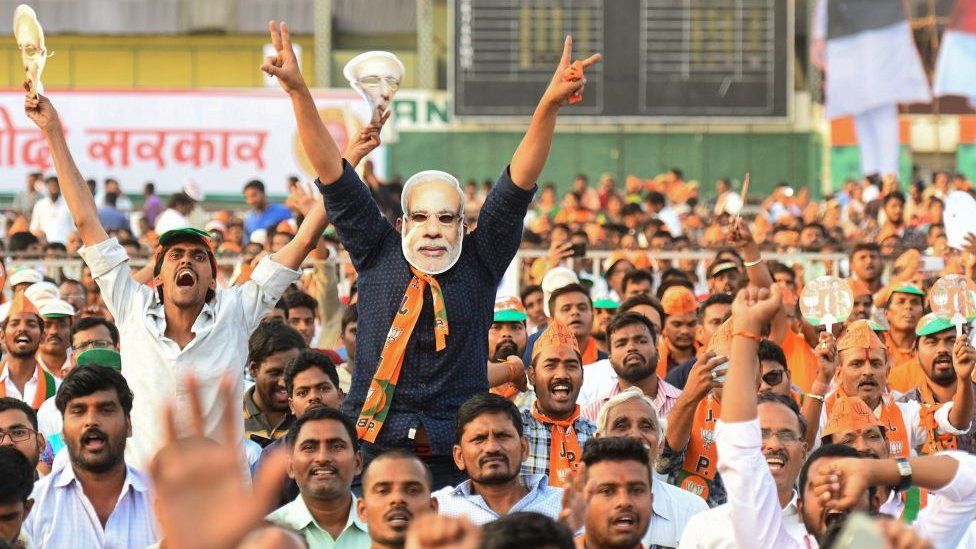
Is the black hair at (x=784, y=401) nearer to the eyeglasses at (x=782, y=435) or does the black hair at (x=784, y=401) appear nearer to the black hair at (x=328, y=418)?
the eyeglasses at (x=782, y=435)

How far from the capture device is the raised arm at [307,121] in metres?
6.41

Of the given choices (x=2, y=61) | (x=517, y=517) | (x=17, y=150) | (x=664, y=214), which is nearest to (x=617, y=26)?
(x=664, y=214)

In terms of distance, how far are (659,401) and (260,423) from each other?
5.57 ft

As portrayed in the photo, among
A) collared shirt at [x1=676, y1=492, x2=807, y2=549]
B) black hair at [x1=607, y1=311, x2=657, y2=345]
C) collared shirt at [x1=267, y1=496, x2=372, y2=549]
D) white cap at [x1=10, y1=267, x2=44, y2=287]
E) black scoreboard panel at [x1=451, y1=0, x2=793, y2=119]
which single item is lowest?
collared shirt at [x1=267, y1=496, x2=372, y2=549]

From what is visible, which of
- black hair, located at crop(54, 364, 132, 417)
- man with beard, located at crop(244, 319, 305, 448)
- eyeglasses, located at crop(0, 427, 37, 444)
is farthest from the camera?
man with beard, located at crop(244, 319, 305, 448)

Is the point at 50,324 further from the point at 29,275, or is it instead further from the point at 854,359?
the point at 854,359

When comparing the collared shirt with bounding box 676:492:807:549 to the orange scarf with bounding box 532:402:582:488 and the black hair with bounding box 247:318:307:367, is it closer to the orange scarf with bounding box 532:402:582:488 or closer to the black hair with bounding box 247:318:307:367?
the orange scarf with bounding box 532:402:582:488

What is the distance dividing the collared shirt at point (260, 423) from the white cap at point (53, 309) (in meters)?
2.02

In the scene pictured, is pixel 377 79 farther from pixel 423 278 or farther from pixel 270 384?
pixel 270 384

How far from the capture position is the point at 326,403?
744 cm

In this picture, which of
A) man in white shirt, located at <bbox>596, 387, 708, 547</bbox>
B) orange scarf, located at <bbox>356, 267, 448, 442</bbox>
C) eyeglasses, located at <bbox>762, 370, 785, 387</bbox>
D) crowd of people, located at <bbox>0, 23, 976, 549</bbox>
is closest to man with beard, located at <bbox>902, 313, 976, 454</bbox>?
crowd of people, located at <bbox>0, 23, 976, 549</bbox>

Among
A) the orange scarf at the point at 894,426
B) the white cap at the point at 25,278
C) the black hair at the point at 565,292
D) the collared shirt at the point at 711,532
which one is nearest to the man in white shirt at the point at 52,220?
the white cap at the point at 25,278

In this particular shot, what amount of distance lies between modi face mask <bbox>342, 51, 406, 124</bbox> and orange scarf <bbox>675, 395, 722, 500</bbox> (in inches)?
68.1

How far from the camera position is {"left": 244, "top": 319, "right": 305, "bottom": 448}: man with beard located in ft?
26.2
